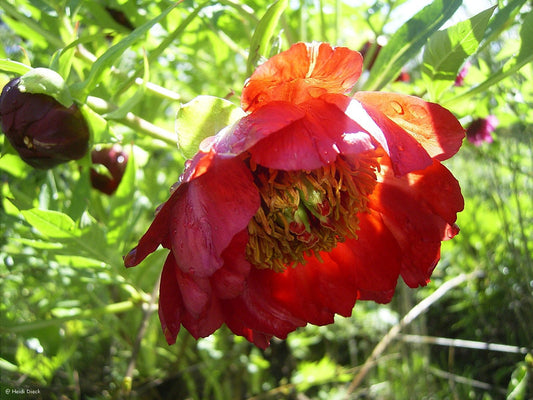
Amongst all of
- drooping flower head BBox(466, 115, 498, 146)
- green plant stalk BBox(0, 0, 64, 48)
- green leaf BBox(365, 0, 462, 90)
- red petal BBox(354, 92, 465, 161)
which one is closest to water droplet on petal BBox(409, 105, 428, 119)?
red petal BBox(354, 92, 465, 161)

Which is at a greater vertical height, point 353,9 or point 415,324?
point 353,9

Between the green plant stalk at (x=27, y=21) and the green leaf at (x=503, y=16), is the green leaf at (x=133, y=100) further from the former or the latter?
the green leaf at (x=503, y=16)

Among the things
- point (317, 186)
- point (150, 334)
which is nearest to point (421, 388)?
point (150, 334)

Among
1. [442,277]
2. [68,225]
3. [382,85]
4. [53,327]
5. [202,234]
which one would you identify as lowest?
[442,277]

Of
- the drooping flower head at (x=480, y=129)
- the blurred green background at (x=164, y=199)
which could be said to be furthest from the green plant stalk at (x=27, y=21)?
the drooping flower head at (x=480, y=129)

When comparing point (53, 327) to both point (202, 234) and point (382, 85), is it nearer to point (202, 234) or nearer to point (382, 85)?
point (202, 234)

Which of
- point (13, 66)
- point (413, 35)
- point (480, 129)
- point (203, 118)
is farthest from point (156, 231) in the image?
point (480, 129)
